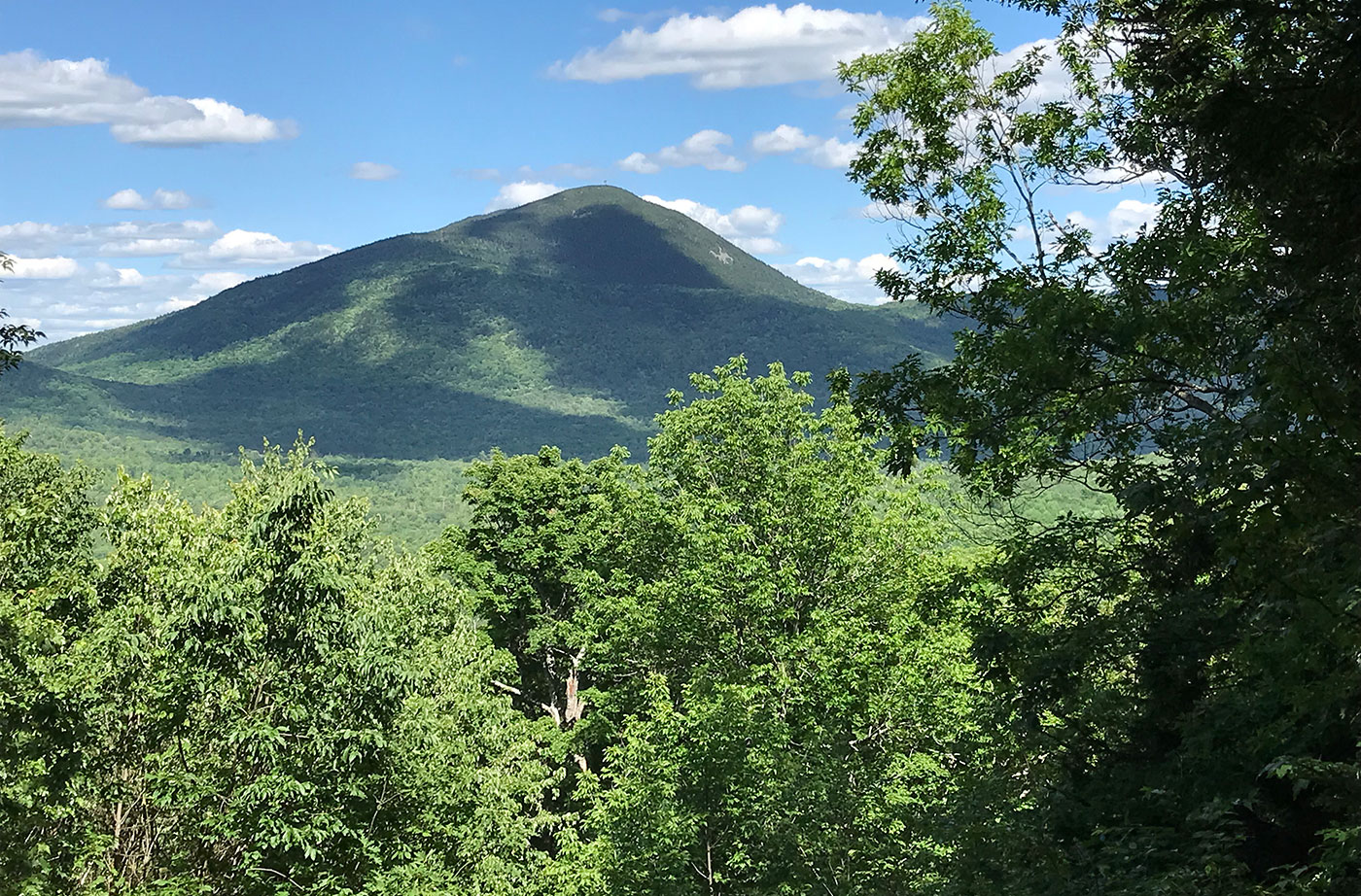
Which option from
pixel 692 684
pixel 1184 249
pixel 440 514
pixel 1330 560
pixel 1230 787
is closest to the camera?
pixel 1330 560

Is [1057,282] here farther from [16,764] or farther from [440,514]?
[440,514]

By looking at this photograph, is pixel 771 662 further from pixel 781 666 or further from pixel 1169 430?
pixel 1169 430

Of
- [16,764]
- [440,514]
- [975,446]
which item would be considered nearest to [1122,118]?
[975,446]

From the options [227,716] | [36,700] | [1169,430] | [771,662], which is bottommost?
[771,662]

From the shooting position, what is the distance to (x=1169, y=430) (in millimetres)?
11148

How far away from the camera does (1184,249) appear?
37.7ft

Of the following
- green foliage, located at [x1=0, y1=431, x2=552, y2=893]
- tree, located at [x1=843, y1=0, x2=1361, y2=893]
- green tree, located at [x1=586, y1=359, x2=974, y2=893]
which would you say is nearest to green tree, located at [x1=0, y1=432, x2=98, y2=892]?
green foliage, located at [x1=0, y1=431, x2=552, y2=893]

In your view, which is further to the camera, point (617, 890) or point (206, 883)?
point (617, 890)

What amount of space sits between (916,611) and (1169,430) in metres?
11.1

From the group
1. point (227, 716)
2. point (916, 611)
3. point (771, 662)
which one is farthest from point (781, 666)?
point (227, 716)

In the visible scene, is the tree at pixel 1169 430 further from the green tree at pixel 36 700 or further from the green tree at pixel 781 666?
the green tree at pixel 36 700

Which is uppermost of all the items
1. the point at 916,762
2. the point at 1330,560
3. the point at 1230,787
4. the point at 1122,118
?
the point at 1122,118

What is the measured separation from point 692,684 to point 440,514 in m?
118

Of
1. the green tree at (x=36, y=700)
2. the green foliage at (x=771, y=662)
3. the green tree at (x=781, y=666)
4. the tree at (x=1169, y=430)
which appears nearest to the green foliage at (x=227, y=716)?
the green tree at (x=36, y=700)
